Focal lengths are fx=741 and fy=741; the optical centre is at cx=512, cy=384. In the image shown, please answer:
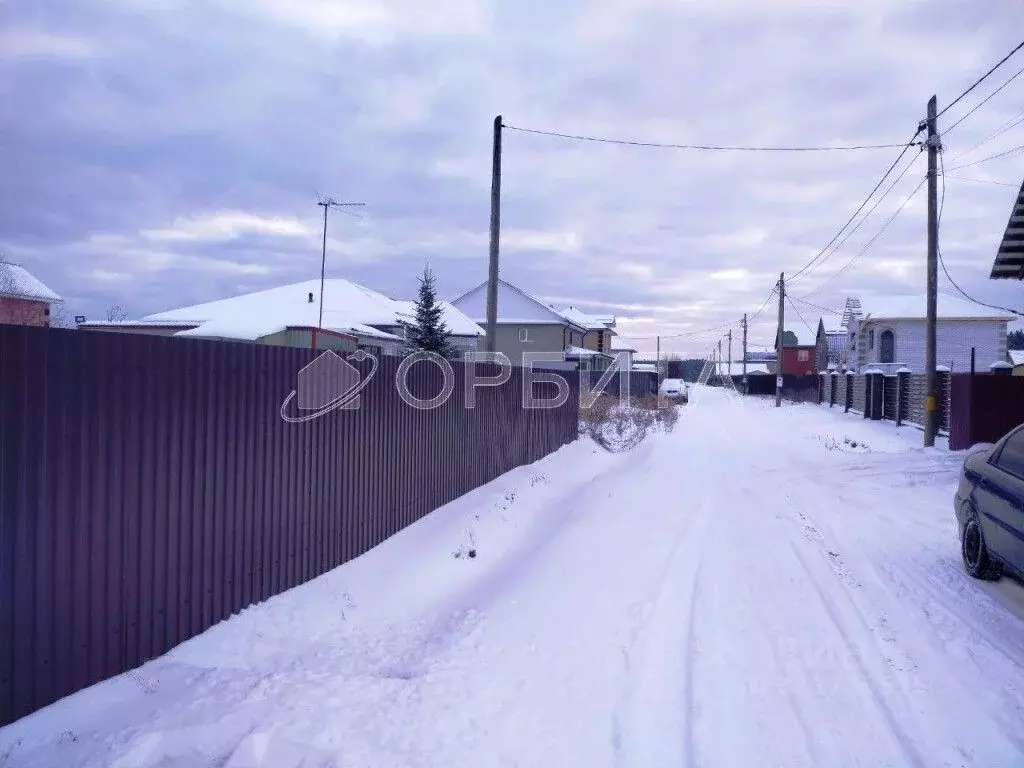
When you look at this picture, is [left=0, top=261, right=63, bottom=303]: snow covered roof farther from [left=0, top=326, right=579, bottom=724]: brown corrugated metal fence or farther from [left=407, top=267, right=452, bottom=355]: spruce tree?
[left=0, top=326, right=579, bottom=724]: brown corrugated metal fence

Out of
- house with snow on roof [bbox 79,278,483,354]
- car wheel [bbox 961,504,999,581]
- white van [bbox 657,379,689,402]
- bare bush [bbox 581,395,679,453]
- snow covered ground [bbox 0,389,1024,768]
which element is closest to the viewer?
snow covered ground [bbox 0,389,1024,768]

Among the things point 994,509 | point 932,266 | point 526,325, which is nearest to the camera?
point 994,509

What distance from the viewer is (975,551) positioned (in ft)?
22.1

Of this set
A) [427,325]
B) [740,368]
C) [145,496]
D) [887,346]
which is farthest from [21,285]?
[740,368]

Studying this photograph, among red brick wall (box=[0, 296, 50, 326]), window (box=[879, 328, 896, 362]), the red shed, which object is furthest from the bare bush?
the red shed

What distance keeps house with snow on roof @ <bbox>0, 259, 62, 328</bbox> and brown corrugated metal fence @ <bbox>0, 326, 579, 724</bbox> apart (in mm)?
28723

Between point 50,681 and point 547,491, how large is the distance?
8304 mm

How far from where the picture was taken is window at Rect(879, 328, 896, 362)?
1882 inches

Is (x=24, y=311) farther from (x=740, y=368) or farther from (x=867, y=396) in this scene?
(x=740, y=368)

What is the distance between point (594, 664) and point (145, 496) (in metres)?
2.94

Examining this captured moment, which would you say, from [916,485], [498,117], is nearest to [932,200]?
[916,485]

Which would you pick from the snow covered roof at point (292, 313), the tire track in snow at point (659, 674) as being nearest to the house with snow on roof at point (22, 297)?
the snow covered roof at point (292, 313)

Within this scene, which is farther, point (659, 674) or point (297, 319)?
point (297, 319)

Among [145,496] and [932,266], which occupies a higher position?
[932,266]
